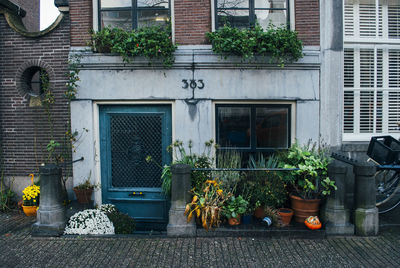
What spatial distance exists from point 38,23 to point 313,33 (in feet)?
41.0

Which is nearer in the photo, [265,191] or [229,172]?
[265,191]

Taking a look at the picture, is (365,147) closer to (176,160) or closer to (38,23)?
(176,160)

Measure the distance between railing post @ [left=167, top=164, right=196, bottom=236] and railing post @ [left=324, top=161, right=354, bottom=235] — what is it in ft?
7.96

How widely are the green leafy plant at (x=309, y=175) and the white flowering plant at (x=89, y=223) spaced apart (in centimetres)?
355

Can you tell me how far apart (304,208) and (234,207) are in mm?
1305

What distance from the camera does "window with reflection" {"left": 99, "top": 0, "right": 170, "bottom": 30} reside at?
6.45m

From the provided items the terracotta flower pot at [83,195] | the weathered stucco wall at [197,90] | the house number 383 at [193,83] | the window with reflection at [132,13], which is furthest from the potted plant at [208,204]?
the window with reflection at [132,13]

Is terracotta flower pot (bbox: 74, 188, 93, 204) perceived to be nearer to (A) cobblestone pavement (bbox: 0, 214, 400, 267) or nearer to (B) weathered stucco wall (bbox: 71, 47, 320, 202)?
(A) cobblestone pavement (bbox: 0, 214, 400, 267)

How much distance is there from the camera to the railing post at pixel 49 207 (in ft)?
16.8

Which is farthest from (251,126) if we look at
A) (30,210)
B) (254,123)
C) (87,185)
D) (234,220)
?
(30,210)

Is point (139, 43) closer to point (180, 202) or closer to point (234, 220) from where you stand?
point (180, 202)

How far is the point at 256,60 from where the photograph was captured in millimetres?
6078

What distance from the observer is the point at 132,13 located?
6.48 m

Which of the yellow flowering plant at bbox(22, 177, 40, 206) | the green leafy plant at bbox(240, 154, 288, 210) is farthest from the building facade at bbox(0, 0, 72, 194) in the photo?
the green leafy plant at bbox(240, 154, 288, 210)
